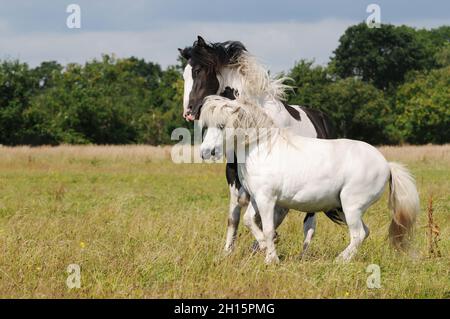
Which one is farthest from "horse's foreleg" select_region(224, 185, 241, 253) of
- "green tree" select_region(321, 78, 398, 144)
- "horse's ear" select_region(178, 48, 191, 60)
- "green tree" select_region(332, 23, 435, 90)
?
"green tree" select_region(332, 23, 435, 90)

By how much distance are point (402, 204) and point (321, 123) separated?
154cm

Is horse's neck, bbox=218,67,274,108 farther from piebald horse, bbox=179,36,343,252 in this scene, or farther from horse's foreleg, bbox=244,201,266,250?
horse's foreleg, bbox=244,201,266,250

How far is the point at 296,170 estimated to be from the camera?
686cm

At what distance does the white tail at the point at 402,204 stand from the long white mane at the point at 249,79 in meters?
1.42

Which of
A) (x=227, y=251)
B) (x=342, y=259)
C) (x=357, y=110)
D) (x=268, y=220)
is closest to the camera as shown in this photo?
(x=268, y=220)

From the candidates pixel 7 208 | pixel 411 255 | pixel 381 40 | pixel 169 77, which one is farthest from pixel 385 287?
pixel 381 40

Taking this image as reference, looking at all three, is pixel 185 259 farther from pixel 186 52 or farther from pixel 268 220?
pixel 186 52

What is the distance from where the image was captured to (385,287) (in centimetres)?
620

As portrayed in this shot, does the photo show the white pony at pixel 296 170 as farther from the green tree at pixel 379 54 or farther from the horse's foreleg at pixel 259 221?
the green tree at pixel 379 54

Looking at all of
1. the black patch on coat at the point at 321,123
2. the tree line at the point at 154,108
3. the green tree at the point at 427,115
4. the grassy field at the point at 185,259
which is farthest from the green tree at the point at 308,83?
the black patch on coat at the point at 321,123

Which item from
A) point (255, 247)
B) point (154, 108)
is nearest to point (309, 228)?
point (255, 247)

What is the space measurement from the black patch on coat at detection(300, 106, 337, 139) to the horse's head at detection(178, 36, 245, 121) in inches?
51.5

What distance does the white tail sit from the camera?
23.9 feet
